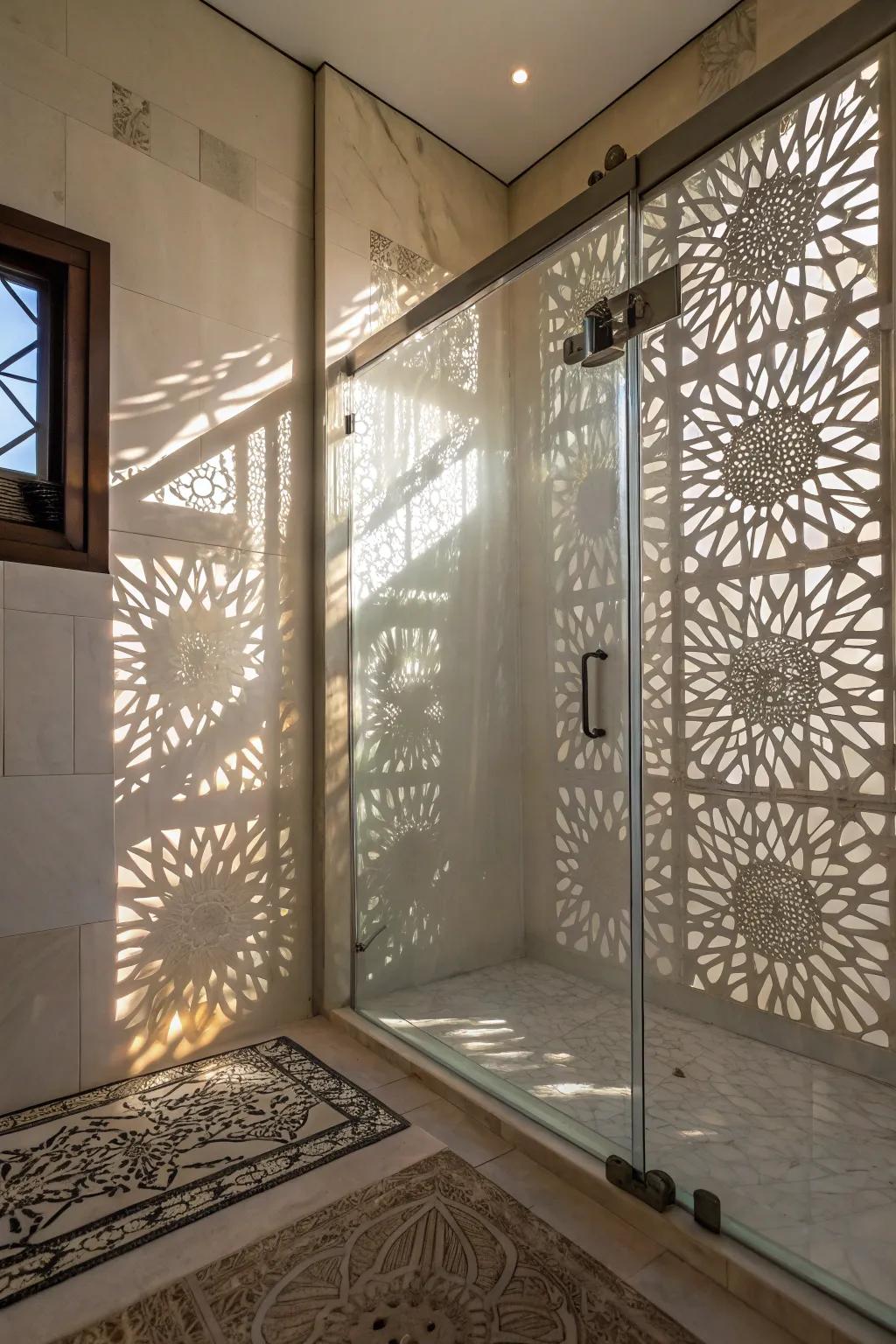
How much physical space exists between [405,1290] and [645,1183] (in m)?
0.44

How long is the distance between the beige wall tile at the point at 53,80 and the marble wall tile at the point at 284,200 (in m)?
0.42

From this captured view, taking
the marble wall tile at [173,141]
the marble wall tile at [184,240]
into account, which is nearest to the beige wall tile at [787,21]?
the marble wall tile at [184,240]

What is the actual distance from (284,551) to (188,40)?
1.37m

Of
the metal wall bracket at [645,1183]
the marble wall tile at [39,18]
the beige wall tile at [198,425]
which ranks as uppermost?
the marble wall tile at [39,18]

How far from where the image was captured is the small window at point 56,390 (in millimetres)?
1827

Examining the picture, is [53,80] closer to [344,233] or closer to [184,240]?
[184,240]

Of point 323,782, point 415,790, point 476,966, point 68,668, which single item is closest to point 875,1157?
point 476,966

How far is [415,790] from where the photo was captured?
2.14m

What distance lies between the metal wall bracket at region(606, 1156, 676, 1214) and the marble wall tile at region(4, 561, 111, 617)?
5.26 feet

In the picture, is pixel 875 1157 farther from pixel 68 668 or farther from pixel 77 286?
pixel 77 286

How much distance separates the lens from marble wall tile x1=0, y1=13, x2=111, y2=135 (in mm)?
1796

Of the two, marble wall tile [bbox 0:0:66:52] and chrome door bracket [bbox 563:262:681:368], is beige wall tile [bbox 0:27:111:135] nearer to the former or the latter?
marble wall tile [bbox 0:0:66:52]

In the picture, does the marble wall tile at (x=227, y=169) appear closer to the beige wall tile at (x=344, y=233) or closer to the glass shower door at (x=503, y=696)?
the beige wall tile at (x=344, y=233)

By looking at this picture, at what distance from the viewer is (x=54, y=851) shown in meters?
1.80
